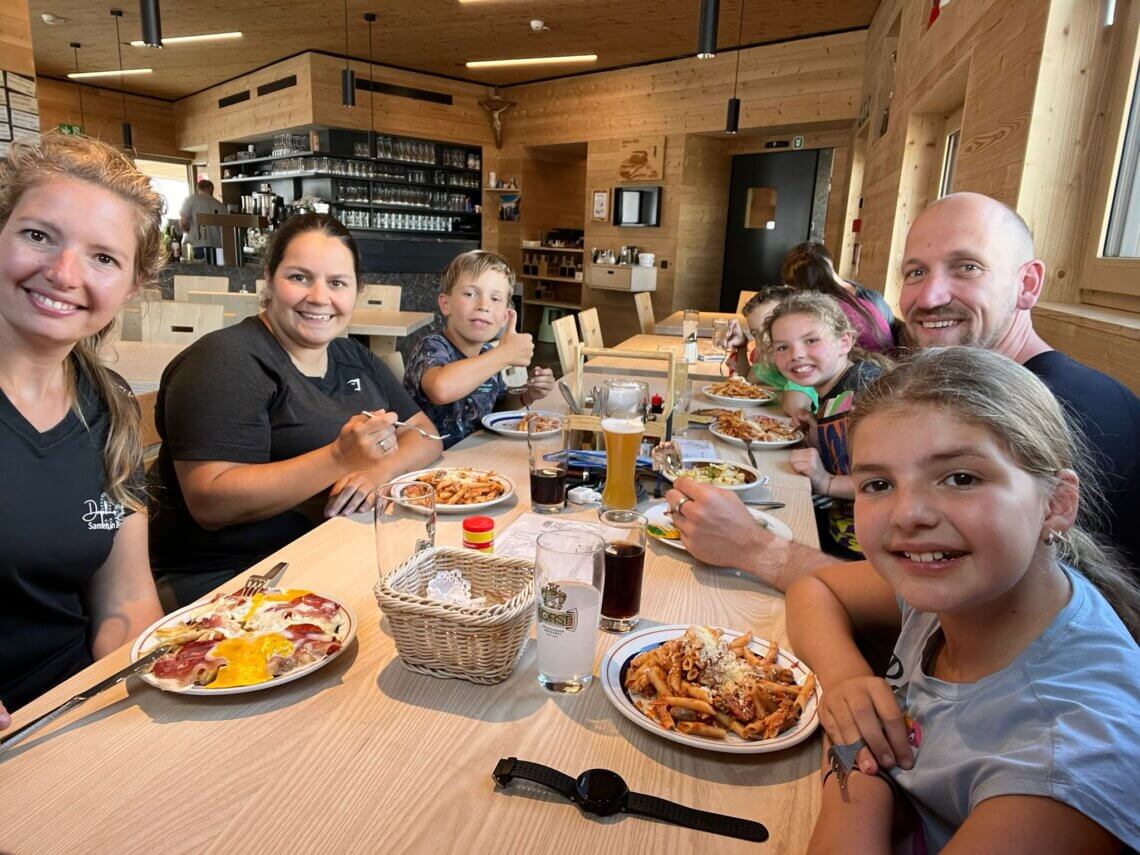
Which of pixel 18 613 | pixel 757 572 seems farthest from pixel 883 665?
pixel 18 613

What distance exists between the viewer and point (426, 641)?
38.6 inches

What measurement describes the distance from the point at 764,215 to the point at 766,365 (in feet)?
20.3

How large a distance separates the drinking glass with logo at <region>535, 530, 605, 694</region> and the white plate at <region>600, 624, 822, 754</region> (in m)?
→ 0.05

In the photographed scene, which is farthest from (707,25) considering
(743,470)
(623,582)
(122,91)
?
(122,91)

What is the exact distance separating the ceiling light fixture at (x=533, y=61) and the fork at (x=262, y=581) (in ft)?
28.7

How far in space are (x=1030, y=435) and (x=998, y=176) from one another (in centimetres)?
236

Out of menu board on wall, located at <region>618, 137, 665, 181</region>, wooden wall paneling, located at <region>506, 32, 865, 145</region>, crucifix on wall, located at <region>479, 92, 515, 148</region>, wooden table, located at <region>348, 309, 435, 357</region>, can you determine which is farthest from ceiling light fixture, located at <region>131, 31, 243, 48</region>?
wooden table, located at <region>348, 309, 435, 357</region>

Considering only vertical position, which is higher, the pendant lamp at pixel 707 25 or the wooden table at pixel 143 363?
the pendant lamp at pixel 707 25

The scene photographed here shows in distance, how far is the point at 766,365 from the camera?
11.4 feet

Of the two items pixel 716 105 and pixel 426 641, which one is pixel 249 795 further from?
pixel 716 105

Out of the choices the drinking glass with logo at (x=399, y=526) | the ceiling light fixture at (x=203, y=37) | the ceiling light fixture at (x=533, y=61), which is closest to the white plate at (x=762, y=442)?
the drinking glass with logo at (x=399, y=526)

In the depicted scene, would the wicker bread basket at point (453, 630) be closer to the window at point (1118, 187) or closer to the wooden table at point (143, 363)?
the wooden table at point (143, 363)

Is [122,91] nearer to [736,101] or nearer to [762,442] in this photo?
[736,101]

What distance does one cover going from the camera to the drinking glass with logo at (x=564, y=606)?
3.24 ft
